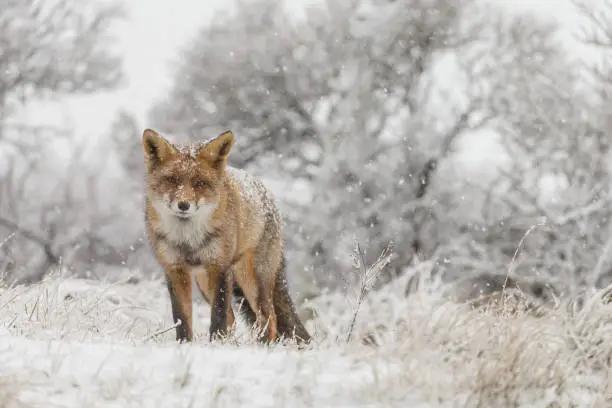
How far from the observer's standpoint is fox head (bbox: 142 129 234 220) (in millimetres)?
6961

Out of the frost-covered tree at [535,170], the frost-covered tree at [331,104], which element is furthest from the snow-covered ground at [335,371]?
the frost-covered tree at [331,104]

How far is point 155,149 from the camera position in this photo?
718 centimetres

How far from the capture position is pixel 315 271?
2238 centimetres

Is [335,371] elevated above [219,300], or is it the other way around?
[335,371]

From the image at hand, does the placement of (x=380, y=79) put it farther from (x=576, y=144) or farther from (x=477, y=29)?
(x=576, y=144)

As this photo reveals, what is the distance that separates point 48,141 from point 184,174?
18.2 meters

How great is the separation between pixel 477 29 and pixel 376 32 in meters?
2.49

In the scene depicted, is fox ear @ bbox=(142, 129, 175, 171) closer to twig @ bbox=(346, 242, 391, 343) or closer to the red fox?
the red fox

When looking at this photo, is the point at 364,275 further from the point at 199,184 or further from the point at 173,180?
the point at 173,180

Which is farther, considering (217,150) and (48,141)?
(48,141)

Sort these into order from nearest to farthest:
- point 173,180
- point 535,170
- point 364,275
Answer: point 364,275 < point 173,180 < point 535,170

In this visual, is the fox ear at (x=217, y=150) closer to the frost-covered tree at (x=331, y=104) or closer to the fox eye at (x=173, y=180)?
the fox eye at (x=173, y=180)

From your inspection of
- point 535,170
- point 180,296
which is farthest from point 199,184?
point 535,170

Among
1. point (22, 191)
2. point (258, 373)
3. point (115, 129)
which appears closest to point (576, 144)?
point (115, 129)
